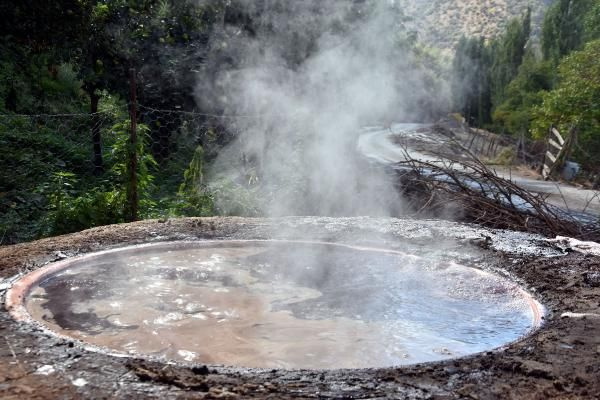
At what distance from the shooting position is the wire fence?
6.20m

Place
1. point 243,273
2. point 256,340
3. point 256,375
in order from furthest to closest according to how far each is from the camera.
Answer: point 243,273, point 256,340, point 256,375

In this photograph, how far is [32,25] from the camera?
7.95 metres

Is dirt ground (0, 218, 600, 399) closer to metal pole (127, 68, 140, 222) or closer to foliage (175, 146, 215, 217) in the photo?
metal pole (127, 68, 140, 222)

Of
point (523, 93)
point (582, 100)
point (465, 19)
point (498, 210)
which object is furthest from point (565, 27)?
point (465, 19)

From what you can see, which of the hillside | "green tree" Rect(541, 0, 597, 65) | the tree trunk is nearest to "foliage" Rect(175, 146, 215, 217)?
the tree trunk

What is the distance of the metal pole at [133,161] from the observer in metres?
6.04

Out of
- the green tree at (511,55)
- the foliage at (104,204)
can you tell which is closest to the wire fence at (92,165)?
the foliage at (104,204)

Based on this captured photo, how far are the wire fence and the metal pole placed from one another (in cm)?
4

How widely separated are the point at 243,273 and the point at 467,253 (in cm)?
169

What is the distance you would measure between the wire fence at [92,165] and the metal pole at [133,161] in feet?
0.14

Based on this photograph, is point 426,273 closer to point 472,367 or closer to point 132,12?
point 472,367

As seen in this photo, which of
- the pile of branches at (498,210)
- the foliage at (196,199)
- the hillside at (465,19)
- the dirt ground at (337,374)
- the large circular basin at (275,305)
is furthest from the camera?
the hillside at (465,19)

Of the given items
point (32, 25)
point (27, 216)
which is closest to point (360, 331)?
point (27, 216)

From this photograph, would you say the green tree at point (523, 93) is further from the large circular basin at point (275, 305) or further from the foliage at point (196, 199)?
the large circular basin at point (275, 305)
